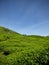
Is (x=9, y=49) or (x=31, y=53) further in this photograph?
(x=9, y=49)

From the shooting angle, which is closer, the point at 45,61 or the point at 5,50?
the point at 45,61

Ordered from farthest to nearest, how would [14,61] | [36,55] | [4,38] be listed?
[4,38]
[36,55]
[14,61]

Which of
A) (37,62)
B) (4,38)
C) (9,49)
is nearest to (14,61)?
(37,62)

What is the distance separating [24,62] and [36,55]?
3120 millimetres

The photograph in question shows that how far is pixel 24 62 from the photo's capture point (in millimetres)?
30562

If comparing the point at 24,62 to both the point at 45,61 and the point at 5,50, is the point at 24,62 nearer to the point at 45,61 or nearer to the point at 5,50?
the point at 45,61

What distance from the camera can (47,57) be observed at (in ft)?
109

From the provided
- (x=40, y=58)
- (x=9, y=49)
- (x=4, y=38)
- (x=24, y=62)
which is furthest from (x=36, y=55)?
(x=4, y=38)

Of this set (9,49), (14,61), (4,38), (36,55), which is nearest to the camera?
(14,61)

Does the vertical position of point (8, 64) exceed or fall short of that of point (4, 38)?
it falls short

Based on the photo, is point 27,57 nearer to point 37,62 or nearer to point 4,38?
point 37,62

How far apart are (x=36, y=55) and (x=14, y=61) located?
14.8 ft

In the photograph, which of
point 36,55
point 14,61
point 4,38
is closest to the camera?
point 14,61

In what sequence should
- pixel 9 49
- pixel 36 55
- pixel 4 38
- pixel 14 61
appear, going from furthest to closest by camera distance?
1. pixel 4 38
2. pixel 9 49
3. pixel 36 55
4. pixel 14 61
